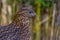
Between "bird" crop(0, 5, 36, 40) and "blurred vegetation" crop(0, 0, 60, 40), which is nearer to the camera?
"bird" crop(0, 5, 36, 40)

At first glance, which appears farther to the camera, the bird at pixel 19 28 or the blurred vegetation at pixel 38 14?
the blurred vegetation at pixel 38 14

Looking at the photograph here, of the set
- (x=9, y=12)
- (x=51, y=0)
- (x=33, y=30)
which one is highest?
(x=51, y=0)

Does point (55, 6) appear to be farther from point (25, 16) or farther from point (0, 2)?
point (0, 2)

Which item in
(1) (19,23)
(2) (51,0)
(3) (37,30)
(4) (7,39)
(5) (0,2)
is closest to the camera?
(4) (7,39)

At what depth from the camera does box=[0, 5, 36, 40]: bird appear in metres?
4.74

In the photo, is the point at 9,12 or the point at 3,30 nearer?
the point at 3,30

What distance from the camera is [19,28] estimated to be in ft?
16.5

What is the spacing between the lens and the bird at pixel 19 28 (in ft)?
15.5

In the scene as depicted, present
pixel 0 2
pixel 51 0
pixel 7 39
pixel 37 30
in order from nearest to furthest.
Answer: pixel 7 39
pixel 51 0
pixel 37 30
pixel 0 2

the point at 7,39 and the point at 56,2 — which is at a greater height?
the point at 56,2

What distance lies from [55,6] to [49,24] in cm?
114

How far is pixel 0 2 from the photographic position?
6652mm

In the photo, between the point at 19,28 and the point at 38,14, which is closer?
the point at 19,28

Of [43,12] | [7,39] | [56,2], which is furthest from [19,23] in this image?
[43,12]
